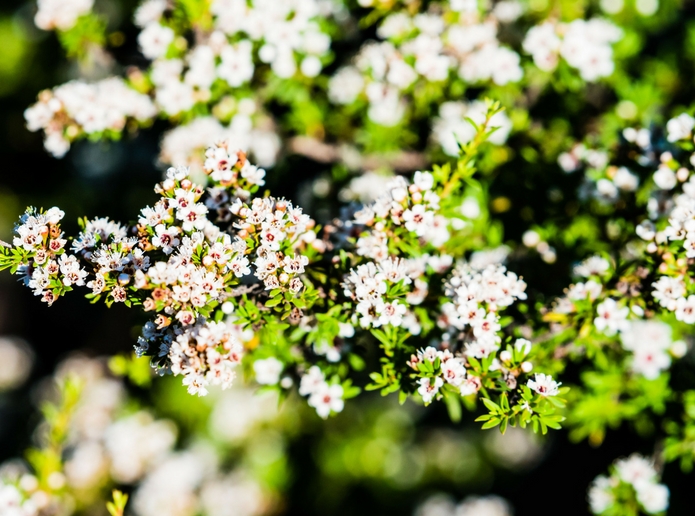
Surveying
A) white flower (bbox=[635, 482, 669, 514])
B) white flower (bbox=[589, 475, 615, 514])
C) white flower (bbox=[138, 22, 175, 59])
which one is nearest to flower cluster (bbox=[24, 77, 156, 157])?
white flower (bbox=[138, 22, 175, 59])

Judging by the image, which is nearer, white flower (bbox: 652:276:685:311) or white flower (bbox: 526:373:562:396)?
white flower (bbox: 526:373:562:396)

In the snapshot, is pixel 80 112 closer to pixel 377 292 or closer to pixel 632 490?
pixel 377 292

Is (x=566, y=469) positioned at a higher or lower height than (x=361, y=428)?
lower

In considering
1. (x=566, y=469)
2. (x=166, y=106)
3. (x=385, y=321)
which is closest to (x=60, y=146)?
(x=166, y=106)

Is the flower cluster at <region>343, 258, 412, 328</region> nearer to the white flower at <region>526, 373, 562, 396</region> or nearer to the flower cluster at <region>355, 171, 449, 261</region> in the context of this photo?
the flower cluster at <region>355, 171, 449, 261</region>

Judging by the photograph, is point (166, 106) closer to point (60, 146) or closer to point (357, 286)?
point (60, 146)

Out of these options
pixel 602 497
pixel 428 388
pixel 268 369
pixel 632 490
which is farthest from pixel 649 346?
pixel 268 369
